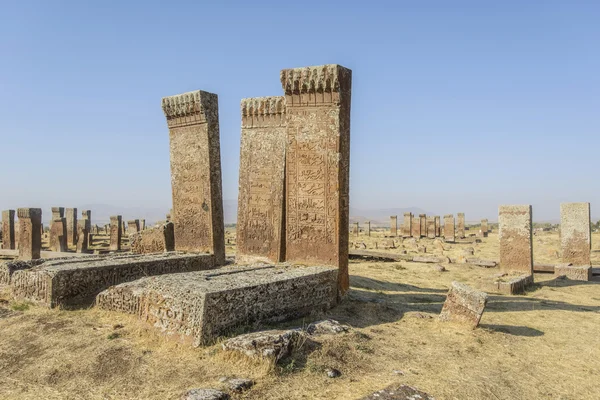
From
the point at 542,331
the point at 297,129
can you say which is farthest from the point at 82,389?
the point at 542,331

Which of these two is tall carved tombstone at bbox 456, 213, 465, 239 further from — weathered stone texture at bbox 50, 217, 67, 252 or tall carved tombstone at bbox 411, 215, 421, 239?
weathered stone texture at bbox 50, 217, 67, 252

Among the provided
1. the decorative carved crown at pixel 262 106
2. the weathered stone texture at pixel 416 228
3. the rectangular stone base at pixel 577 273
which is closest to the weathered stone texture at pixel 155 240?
the decorative carved crown at pixel 262 106

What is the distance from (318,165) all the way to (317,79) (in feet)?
4.89

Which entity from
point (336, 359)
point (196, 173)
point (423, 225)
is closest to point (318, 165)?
point (196, 173)

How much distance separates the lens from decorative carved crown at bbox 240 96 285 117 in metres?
10.4

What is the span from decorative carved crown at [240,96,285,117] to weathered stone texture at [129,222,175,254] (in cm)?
331

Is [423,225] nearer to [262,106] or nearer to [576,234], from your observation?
[576,234]

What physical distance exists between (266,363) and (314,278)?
2.49 m

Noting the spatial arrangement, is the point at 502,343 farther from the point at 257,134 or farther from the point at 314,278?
the point at 257,134

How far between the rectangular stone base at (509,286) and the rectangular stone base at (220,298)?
5.29 meters

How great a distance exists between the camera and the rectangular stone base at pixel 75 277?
7.18 metres

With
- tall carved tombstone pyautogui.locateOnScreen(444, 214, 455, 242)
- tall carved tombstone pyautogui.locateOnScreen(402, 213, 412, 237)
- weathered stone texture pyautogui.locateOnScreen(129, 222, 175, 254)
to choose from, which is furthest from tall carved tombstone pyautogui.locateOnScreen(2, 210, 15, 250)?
tall carved tombstone pyautogui.locateOnScreen(444, 214, 455, 242)

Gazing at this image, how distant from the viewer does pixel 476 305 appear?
671cm

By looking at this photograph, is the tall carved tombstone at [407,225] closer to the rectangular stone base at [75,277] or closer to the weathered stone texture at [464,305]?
the rectangular stone base at [75,277]
